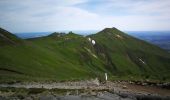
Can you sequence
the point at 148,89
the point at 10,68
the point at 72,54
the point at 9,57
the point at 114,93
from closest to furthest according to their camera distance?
1. the point at 114,93
2. the point at 148,89
3. the point at 10,68
4. the point at 9,57
5. the point at 72,54

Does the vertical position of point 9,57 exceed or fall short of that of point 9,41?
it falls short

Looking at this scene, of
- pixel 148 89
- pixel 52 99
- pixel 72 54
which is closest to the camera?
pixel 52 99

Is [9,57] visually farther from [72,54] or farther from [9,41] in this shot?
[72,54]

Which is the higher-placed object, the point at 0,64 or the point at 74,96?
the point at 0,64

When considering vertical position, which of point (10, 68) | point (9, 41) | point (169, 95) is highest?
point (9, 41)

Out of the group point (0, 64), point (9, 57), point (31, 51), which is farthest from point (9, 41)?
point (0, 64)

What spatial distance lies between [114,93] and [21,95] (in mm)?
15979

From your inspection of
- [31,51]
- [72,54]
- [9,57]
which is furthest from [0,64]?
[72,54]

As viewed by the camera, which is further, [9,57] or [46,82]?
[9,57]

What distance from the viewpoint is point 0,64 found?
8031cm

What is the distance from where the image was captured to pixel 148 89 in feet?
170

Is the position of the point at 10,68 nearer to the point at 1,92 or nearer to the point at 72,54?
the point at 1,92

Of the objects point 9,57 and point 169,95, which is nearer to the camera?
point 169,95

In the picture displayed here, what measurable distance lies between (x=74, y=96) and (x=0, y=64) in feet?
150
